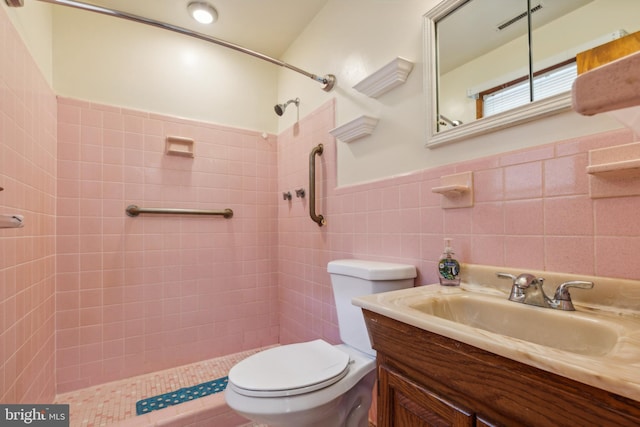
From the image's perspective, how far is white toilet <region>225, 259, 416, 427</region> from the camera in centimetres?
96

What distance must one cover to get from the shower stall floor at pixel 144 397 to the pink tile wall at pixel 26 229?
19 centimetres

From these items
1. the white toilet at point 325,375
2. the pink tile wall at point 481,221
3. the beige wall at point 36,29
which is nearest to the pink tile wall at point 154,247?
the beige wall at point 36,29

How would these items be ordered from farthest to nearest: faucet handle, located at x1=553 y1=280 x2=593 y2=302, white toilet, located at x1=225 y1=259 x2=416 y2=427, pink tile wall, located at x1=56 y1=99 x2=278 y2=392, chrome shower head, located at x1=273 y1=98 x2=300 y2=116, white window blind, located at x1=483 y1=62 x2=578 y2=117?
chrome shower head, located at x1=273 y1=98 x2=300 y2=116
pink tile wall, located at x1=56 y1=99 x2=278 y2=392
white toilet, located at x1=225 y1=259 x2=416 y2=427
white window blind, located at x1=483 y1=62 x2=578 y2=117
faucet handle, located at x1=553 y1=280 x2=593 y2=302

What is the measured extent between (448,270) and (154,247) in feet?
5.92

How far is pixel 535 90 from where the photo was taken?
919 mm

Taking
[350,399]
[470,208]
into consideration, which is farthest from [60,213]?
[470,208]

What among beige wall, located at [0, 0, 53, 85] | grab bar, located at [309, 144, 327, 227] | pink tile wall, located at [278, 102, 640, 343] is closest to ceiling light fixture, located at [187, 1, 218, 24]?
beige wall, located at [0, 0, 53, 85]

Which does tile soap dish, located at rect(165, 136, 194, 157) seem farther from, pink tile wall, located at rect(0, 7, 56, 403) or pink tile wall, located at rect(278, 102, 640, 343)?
pink tile wall, located at rect(278, 102, 640, 343)

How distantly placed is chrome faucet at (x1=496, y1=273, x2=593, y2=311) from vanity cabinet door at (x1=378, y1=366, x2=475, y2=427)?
0.38 meters

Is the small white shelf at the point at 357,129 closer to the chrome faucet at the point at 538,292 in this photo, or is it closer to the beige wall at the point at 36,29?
the chrome faucet at the point at 538,292

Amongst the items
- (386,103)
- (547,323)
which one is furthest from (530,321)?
(386,103)

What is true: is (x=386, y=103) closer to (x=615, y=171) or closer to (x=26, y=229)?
(x=615, y=171)

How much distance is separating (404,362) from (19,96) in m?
1.78

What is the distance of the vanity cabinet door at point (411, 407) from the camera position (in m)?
0.64
